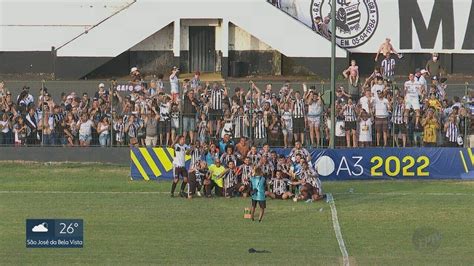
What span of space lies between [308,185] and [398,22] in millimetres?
17542

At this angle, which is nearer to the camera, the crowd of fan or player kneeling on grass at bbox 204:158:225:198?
player kneeling on grass at bbox 204:158:225:198

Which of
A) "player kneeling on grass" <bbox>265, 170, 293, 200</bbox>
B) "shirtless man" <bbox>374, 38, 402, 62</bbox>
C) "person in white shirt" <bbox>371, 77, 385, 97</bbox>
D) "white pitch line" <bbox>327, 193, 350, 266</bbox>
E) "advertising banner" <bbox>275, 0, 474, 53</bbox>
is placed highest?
"advertising banner" <bbox>275, 0, 474, 53</bbox>

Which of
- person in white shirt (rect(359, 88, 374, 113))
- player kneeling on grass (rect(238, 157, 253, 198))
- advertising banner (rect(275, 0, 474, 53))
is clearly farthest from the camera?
advertising banner (rect(275, 0, 474, 53))

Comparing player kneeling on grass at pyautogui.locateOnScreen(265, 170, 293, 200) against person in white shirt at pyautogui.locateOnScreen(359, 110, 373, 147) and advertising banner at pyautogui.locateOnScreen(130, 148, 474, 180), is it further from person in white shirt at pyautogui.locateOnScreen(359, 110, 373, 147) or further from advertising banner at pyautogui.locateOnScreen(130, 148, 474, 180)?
person in white shirt at pyautogui.locateOnScreen(359, 110, 373, 147)

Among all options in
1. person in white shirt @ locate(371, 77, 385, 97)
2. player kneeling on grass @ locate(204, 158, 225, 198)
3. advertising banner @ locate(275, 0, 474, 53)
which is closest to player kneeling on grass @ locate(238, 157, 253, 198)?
player kneeling on grass @ locate(204, 158, 225, 198)

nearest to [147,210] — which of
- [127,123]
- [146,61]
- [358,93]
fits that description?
[127,123]

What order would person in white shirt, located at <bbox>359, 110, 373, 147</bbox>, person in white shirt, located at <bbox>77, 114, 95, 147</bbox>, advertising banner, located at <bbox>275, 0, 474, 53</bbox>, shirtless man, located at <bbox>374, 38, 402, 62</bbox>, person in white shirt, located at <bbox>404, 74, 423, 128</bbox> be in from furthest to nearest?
advertising banner, located at <bbox>275, 0, 474, 53</bbox>, shirtless man, located at <bbox>374, 38, 402, 62</bbox>, person in white shirt, located at <bbox>77, 114, 95, 147</bbox>, person in white shirt, located at <bbox>404, 74, 423, 128</bbox>, person in white shirt, located at <bbox>359, 110, 373, 147</bbox>

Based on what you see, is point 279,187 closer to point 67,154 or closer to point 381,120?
point 381,120

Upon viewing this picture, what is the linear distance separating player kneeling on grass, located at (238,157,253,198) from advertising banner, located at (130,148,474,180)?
144 inches

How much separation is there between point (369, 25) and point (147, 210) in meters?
19.8

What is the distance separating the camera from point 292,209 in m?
28.9

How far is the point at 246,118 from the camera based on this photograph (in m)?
35.8

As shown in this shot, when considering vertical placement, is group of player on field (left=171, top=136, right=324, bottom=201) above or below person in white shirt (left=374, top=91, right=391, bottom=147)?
below

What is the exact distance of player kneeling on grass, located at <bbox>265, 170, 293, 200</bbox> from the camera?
30469mm
